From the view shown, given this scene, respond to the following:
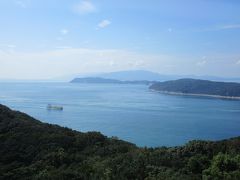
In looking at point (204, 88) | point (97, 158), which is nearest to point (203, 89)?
point (204, 88)

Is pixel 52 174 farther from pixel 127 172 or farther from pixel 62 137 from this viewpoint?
pixel 62 137

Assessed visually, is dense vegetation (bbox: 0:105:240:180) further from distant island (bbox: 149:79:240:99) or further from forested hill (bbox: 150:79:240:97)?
forested hill (bbox: 150:79:240:97)

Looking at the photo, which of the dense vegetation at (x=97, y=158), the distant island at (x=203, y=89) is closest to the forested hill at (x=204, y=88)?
the distant island at (x=203, y=89)

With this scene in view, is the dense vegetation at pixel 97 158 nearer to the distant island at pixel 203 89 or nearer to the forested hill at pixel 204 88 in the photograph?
the distant island at pixel 203 89

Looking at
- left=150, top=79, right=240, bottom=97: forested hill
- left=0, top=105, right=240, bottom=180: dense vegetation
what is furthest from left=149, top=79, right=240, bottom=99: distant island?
left=0, top=105, right=240, bottom=180: dense vegetation

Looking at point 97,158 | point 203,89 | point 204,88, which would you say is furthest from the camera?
point 204,88

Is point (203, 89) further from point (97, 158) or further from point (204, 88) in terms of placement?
point (97, 158)
